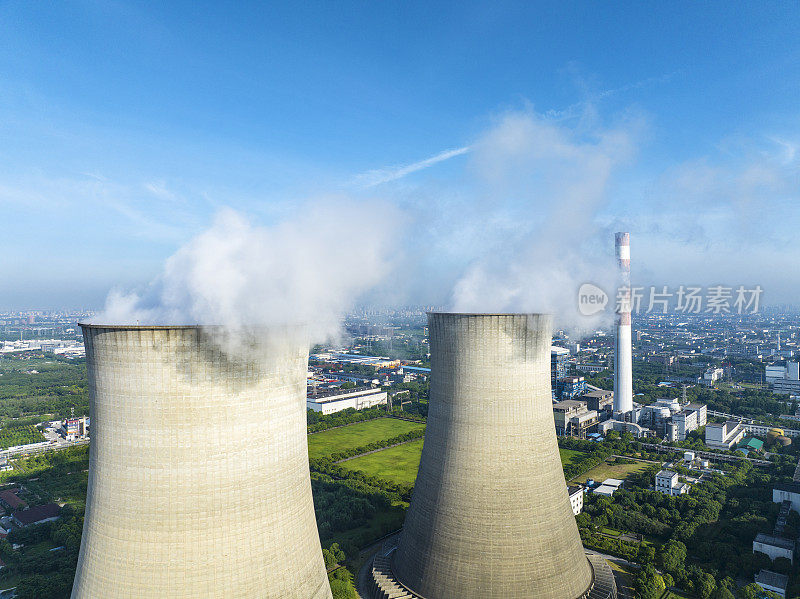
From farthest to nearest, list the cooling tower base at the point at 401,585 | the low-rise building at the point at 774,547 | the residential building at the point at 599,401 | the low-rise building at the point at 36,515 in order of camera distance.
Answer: the residential building at the point at 599,401
the low-rise building at the point at 36,515
the low-rise building at the point at 774,547
the cooling tower base at the point at 401,585

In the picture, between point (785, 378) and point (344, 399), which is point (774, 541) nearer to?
point (344, 399)

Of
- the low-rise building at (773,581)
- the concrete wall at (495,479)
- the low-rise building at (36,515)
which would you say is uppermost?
the concrete wall at (495,479)

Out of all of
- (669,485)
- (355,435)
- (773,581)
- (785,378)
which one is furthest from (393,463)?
(785,378)

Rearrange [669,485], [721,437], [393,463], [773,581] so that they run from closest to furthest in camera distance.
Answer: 1. [773,581]
2. [669,485]
3. [393,463]
4. [721,437]

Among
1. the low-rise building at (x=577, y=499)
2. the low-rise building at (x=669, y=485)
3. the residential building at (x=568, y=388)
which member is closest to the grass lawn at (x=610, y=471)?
the low-rise building at (x=669, y=485)

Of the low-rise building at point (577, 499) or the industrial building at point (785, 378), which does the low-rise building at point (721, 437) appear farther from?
the industrial building at point (785, 378)

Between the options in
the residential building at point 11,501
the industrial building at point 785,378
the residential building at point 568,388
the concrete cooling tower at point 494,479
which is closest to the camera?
the concrete cooling tower at point 494,479

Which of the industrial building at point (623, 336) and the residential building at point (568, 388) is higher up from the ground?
the industrial building at point (623, 336)

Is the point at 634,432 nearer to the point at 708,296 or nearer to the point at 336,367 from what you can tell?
the point at 708,296
